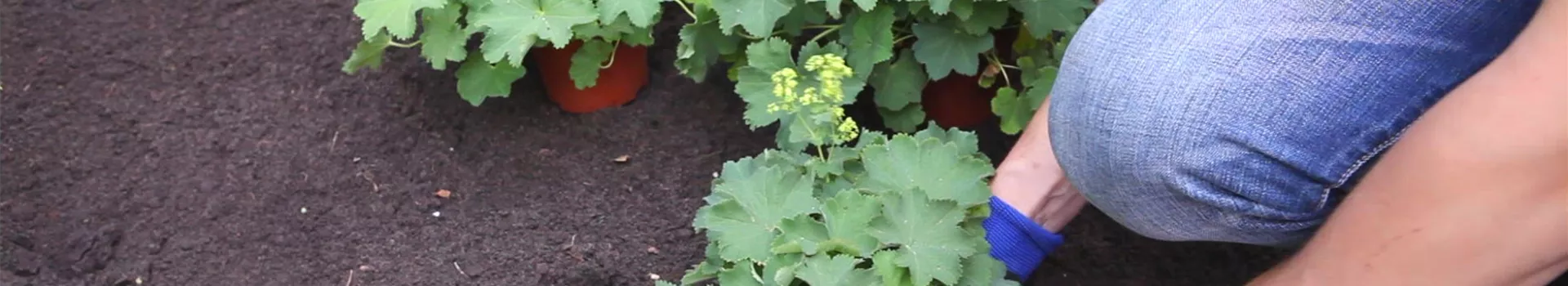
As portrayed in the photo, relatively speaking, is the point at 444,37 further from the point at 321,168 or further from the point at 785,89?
the point at 785,89

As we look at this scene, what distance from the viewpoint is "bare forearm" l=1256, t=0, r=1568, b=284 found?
70 centimetres

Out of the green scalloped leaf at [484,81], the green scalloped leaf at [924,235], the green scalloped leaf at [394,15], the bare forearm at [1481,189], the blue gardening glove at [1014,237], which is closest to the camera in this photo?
the bare forearm at [1481,189]

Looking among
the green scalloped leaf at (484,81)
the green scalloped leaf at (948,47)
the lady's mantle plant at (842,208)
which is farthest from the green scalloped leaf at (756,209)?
the green scalloped leaf at (484,81)

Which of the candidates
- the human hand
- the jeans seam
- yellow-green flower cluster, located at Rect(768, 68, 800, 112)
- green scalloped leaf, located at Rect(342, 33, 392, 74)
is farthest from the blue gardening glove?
green scalloped leaf, located at Rect(342, 33, 392, 74)

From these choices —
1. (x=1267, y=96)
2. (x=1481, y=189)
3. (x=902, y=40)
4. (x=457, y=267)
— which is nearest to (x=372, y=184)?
(x=457, y=267)

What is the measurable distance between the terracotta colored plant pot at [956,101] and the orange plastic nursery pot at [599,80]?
0.35 m

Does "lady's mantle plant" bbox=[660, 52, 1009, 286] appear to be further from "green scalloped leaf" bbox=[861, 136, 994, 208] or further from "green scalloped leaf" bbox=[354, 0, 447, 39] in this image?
"green scalloped leaf" bbox=[354, 0, 447, 39]

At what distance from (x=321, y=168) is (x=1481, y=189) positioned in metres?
1.20

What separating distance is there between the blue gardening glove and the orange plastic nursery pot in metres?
0.50

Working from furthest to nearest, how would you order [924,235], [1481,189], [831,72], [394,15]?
1. [394,15]
2. [831,72]
3. [924,235]
4. [1481,189]

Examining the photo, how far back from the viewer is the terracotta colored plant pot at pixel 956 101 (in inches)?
58.8

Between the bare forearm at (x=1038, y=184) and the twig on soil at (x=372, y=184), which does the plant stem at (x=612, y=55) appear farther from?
the bare forearm at (x=1038, y=184)

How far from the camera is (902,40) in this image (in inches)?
56.1

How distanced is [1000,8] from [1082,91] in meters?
→ 0.32
